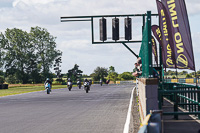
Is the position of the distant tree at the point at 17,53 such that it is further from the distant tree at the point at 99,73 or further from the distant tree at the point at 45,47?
the distant tree at the point at 99,73

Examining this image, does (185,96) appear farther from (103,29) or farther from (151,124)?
(103,29)

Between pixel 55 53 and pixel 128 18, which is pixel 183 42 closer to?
pixel 128 18

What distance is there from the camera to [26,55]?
323 feet

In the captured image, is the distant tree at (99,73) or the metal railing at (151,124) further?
the distant tree at (99,73)

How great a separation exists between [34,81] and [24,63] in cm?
545

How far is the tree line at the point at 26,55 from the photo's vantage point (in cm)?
9756

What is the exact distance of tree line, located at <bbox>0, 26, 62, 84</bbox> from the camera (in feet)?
320

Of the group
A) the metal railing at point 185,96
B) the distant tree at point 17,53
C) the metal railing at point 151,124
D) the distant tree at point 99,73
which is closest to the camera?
the metal railing at point 151,124

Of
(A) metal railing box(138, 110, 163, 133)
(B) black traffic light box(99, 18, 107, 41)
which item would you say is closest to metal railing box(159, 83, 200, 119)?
(A) metal railing box(138, 110, 163, 133)

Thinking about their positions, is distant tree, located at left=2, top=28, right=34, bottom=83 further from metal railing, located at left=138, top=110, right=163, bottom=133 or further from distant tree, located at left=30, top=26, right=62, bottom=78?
metal railing, located at left=138, top=110, right=163, bottom=133

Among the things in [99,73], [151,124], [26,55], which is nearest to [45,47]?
[26,55]

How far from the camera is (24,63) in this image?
99.7 metres

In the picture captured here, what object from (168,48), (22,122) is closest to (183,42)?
(168,48)

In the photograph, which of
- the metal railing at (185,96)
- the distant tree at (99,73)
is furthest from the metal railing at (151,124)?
the distant tree at (99,73)
